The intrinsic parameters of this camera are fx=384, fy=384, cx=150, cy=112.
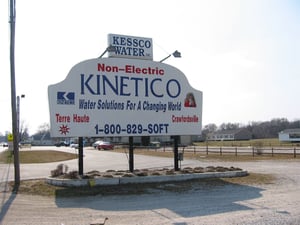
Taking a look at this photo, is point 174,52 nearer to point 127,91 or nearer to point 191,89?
point 191,89

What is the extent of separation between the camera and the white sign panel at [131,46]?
1592 centimetres

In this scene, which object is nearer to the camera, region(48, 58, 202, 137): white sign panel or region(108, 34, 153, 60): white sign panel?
region(48, 58, 202, 137): white sign panel

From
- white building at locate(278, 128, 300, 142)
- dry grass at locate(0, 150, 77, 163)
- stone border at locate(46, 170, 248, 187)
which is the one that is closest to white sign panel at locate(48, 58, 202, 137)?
stone border at locate(46, 170, 248, 187)

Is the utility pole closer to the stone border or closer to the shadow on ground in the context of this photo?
the stone border

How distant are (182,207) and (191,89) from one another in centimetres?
834

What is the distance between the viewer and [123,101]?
15.6 m

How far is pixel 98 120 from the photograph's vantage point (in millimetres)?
15023

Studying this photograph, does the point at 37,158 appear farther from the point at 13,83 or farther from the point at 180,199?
the point at 180,199

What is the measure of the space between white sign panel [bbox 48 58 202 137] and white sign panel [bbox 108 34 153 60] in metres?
0.38

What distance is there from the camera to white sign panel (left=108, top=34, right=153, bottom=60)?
52.2 feet

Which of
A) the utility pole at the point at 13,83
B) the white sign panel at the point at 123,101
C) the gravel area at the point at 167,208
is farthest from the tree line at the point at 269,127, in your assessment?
the gravel area at the point at 167,208

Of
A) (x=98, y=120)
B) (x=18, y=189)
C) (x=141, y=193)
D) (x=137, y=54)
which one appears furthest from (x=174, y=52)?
(x=18, y=189)

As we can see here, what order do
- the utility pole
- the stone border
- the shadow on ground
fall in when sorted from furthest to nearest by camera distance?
the utility pole
the stone border
the shadow on ground

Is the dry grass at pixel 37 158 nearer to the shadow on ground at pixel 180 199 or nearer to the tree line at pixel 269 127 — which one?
the shadow on ground at pixel 180 199
